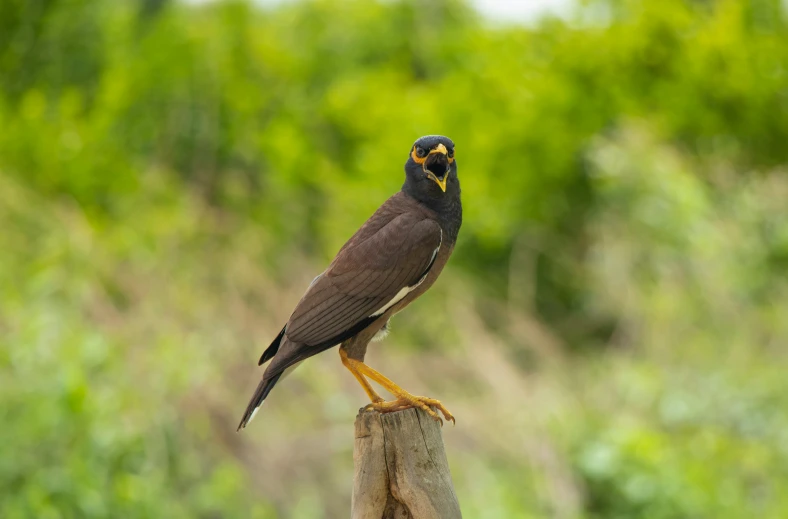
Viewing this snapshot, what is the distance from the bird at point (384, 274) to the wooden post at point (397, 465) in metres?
0.06

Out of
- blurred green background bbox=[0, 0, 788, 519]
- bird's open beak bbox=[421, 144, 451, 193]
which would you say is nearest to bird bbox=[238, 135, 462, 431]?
bird's open beak bbox=[421, 144, 451, 193]

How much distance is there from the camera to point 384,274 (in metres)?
3.28

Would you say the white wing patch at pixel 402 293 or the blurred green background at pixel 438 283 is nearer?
the white wing patch at pixel 402 293

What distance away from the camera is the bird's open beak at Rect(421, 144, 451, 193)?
324cm

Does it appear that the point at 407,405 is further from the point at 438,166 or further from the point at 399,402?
the point at 438,166

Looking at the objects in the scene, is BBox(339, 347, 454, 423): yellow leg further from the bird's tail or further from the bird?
the bird's tail

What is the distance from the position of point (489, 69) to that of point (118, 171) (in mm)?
4997

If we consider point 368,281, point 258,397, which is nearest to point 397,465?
point 258,397

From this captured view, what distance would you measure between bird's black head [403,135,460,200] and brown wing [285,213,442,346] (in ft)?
0.39

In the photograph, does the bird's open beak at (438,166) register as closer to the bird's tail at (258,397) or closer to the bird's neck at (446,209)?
the bird's neck at (446,209)

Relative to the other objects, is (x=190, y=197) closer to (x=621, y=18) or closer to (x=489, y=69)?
(x=489, y=69)

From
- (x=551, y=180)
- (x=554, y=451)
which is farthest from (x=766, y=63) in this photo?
(x=554, y=451)

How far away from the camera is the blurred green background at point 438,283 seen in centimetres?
691

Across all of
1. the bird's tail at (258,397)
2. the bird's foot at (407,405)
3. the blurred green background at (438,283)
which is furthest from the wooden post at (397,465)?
the blurred green background at (438,283)
